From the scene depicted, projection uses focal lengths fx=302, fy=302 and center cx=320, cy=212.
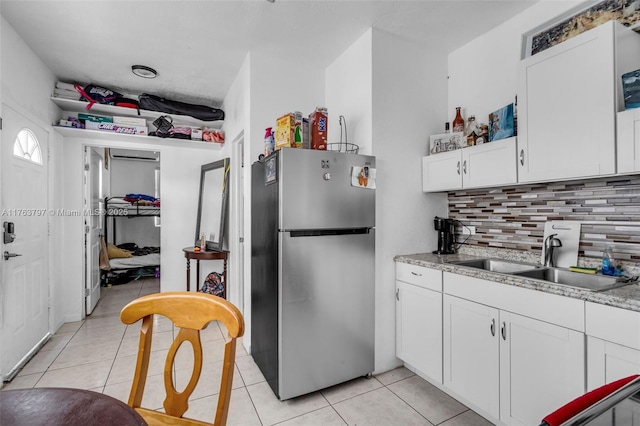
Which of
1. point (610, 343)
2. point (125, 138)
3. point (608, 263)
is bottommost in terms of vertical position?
point (610, 343)

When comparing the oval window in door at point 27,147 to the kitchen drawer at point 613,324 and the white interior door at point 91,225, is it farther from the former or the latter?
the kitchen drawer at point 613,324

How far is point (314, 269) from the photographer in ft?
6.79

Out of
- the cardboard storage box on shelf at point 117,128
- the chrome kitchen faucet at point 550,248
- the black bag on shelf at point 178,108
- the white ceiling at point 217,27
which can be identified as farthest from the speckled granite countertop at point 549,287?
→ the cardboard storage box on shelf at point 117,128

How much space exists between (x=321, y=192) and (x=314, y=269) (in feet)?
1.74

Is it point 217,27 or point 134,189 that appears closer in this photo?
point 217,27

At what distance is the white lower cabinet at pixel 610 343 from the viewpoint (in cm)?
120

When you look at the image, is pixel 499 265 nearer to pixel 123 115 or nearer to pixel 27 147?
pixel 27 147

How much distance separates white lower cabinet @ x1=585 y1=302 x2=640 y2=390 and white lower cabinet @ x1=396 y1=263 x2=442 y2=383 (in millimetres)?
818

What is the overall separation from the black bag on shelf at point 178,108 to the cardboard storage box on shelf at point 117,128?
27 centimetres

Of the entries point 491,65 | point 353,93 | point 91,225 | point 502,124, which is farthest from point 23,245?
point 491,65

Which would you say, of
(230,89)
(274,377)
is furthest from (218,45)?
(274,377)

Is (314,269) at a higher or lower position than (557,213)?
lower

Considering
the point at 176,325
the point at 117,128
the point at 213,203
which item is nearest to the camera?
the point at 176,325

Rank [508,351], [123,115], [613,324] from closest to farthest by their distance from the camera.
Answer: [613,324] < [508,351] < [123,115]
